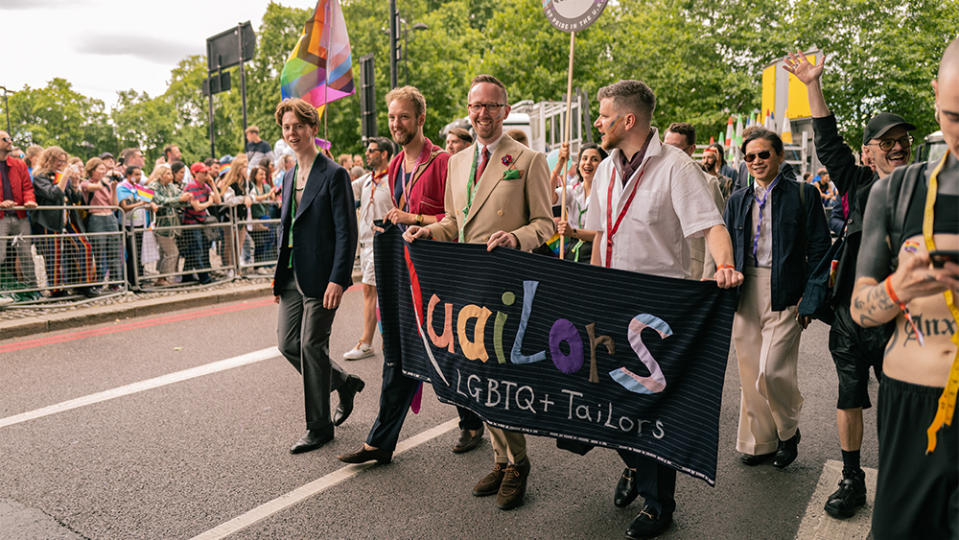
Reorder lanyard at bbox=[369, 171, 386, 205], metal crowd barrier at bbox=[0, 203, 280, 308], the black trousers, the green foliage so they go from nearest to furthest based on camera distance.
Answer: the black trousers, lanyard at bbox=[369, 171, 386, 205], metal crowd barrier at bbox=[0, 203, 280, 308], the green foliage

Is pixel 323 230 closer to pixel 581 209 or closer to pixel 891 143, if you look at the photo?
pixel 891 143

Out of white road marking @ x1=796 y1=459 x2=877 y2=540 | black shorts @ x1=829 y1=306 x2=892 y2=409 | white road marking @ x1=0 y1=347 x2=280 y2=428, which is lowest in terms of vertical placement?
white road marking @ x1=796 y1=459 x2=877 y2=540

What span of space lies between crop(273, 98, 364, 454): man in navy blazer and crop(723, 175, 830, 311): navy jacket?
258cm

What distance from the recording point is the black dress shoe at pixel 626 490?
11.7 feet

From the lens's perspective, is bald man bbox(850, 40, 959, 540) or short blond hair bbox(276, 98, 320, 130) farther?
short blond hair bbox(276, 98, 320, 130)

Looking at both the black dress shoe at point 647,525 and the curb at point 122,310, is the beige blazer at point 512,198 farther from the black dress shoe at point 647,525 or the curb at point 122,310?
the curb at point 122,310

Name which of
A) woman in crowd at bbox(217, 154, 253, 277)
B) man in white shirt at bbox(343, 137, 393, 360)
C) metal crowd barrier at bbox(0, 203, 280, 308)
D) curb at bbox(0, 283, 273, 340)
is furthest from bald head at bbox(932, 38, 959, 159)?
woman in crowd at bbox(217, 154, 253, 277)

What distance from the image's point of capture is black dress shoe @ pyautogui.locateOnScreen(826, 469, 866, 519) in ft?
11.4

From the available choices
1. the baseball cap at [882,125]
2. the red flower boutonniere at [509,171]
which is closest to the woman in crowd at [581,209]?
the red flower boutonniere at [509,171]

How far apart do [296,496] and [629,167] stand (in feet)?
8.06

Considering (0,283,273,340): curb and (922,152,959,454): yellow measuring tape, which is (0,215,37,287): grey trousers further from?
(922,152,959,454): yellow measuring tape

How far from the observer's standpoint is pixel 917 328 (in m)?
1.88

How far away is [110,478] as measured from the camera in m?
3.89

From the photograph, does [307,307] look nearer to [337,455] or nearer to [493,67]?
[337,455]
